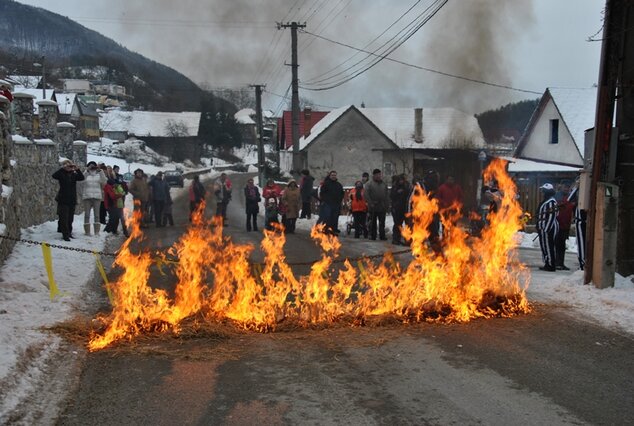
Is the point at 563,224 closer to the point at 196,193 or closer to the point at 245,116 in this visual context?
the point at 196,193


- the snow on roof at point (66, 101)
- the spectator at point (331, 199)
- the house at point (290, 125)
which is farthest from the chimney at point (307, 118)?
the spectator at point (331, 199)

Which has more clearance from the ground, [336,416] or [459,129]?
[459,129]

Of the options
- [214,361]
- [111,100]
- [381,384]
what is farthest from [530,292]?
[111,100]

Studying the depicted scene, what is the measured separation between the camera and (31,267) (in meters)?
9.02

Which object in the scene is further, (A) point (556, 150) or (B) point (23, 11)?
(B) point (23, 11)

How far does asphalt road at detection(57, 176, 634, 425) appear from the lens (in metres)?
4.31

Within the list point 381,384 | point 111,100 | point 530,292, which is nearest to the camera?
point 381,384

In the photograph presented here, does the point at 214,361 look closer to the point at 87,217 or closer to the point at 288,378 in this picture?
the point at 288,378

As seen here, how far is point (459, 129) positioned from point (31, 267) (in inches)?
1228

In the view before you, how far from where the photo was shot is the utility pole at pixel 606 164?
8.38m

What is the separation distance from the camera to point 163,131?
267ft

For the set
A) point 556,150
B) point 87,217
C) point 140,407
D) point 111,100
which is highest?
point 111,100

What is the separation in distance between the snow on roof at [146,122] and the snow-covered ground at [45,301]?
72885 millimetres

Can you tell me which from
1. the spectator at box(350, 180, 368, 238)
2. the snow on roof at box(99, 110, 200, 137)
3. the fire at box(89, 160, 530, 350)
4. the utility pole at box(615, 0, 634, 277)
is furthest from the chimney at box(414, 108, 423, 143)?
the snow on roof at box(99, 110, 200, 137)
